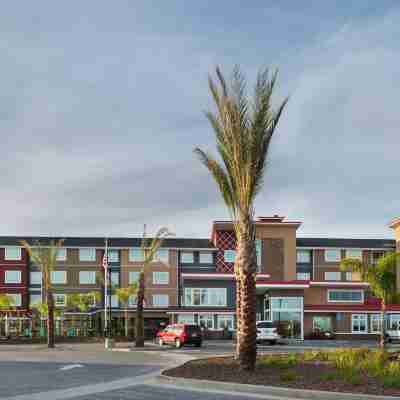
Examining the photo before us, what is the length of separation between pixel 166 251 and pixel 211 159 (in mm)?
69367

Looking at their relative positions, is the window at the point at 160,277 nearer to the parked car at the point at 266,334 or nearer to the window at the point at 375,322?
the window at the point at 375,322

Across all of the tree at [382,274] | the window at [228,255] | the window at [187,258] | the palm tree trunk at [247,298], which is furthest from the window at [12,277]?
the palm tree trunk at [247,298]

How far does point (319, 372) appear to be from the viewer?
2044 cm

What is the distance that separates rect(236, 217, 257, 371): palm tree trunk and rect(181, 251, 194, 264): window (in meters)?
69.6

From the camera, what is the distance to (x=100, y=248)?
9200 centimetres

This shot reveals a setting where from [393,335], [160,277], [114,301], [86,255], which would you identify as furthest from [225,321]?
[86,255]

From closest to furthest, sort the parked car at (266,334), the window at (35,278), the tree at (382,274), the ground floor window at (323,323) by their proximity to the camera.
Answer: the tree at (382,274), the parked car at (266,334), the ground floor window at (323,323), the window at (35,278)

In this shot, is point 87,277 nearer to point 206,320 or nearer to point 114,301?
point 114,301

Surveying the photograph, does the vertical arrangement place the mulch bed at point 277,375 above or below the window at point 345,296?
above

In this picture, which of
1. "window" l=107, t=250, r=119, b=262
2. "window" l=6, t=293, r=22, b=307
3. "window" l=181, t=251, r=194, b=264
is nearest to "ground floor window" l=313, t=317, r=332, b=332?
"window" l=181, t=251, r=194, b=264

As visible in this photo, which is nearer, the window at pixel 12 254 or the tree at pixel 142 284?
the tree at pixel 142 284

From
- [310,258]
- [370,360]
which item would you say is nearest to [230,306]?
[310,258]

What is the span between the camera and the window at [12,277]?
9075 cm

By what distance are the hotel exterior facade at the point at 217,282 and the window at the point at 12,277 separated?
4.7 inches
